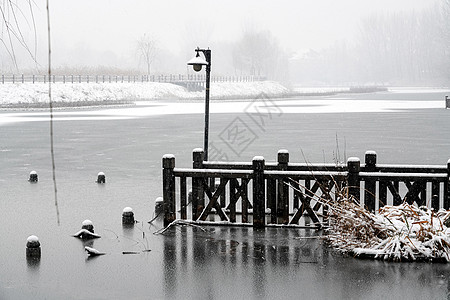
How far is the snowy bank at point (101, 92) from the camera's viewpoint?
63.5m

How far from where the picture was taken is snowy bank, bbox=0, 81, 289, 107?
63531 millimetres

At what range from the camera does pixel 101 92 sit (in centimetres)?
7550

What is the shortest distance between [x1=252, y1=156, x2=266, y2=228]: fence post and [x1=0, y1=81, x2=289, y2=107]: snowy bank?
52.2m

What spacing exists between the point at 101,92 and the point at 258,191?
6742cm

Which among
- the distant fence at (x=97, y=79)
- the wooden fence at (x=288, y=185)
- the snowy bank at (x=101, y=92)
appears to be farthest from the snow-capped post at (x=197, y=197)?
the distant fence at (x=97, y=79)

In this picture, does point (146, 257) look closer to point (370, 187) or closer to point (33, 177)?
point (370, 187)

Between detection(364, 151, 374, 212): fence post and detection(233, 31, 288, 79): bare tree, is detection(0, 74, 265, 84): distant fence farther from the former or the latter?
detection(364, 151, 374, 212): fence post

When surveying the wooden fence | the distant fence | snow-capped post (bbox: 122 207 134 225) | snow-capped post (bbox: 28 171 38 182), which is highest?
the distant fence

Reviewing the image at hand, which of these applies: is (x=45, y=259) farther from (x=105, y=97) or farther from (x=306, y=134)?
(x=105, y=97)

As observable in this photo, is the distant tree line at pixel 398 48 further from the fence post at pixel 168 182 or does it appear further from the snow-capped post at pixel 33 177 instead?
the fence post at pixel 168 182

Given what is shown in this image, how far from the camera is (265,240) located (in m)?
9.76

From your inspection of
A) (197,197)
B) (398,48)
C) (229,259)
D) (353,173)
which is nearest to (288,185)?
(353,173)

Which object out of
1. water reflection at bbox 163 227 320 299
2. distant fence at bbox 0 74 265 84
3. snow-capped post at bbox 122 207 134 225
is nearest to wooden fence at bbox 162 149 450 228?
water reflection at bbox 163 227 320 299

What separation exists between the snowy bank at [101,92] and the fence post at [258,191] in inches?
2057
